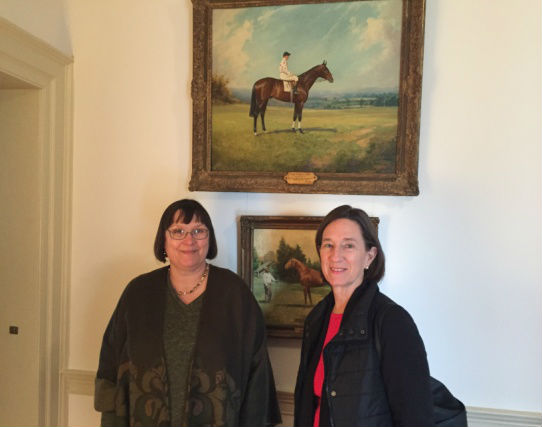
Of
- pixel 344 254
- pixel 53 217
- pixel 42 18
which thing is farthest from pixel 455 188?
pixel 42 18

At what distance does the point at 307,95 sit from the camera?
1854mm

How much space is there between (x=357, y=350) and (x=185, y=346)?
67 cm

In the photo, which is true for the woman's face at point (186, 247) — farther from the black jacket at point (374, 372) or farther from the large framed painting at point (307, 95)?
→ the black jacket at point (374, 372)

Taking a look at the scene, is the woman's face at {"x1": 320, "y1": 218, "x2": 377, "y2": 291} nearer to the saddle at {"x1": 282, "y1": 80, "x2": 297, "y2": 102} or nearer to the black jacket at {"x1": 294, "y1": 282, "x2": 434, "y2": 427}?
the black jacket at {"x1": 294, "y1": 282, "x2": 434, "y2": 427}

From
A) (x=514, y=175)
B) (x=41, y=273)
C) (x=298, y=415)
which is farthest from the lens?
(x=41, y=273)

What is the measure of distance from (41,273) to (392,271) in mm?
1730

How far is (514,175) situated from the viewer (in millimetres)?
1742

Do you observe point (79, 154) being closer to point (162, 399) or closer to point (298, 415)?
point (162, 399)

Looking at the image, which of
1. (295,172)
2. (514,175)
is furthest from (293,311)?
(514,175)

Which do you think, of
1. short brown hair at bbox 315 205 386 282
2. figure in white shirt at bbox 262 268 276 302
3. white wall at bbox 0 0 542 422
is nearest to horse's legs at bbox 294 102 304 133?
white wall at bbox 0 0 542 422

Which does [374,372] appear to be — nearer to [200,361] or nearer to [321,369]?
[321,369]

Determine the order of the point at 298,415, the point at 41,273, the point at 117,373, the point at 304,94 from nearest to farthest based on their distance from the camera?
the point at 298,415
the point at 117,373
the point at 304,94
the point at 41,273

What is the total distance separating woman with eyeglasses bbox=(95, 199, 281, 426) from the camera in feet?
4.94

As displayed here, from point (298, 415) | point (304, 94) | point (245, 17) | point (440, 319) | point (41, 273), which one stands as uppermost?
point (245, 17)
